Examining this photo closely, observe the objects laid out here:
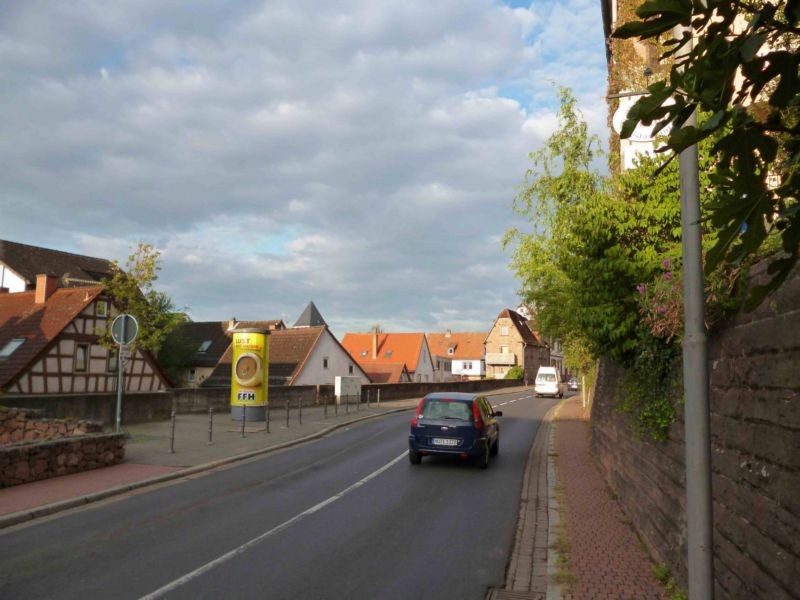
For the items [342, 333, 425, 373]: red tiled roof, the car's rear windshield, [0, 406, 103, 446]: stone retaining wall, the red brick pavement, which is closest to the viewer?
the red brick pavement

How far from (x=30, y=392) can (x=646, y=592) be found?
28.7m

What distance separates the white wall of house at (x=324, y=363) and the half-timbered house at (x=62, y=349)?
14995 millimetres

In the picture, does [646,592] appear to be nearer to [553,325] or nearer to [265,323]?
[553,325]

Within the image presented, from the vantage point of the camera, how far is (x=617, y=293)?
29.5ft

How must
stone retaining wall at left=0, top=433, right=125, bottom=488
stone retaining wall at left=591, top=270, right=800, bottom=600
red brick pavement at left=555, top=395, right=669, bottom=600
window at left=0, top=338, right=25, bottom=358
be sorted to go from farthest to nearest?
window at left=0, top=338, right=25, bottom=358
stone retaining wall at left=0, top=433, right=125, bottom=488
red brick pavement at left=555, top=395, right=669, bottom=600
stone retaining wall at left=591, top=270, right=800, bottom=600

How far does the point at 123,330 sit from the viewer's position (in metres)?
14.8

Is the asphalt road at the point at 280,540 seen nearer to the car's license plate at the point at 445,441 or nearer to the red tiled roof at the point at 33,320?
the car's license plate at the point at 445,441

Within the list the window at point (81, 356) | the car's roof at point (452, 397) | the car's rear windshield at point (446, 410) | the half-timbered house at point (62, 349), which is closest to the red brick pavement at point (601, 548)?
the car's rear windshield at point (446, 410)

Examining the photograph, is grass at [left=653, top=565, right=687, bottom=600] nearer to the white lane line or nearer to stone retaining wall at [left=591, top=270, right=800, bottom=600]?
stone retaining wall at [left=591, top=270, right=800, bottom=600]

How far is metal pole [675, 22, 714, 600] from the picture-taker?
3588 mm

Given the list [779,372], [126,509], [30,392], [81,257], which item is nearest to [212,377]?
[81,257]

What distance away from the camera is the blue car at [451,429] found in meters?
14.6

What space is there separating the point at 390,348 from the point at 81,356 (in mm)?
54051

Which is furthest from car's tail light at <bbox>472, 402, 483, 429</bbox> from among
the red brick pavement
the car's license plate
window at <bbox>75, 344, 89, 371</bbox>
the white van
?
the white van
